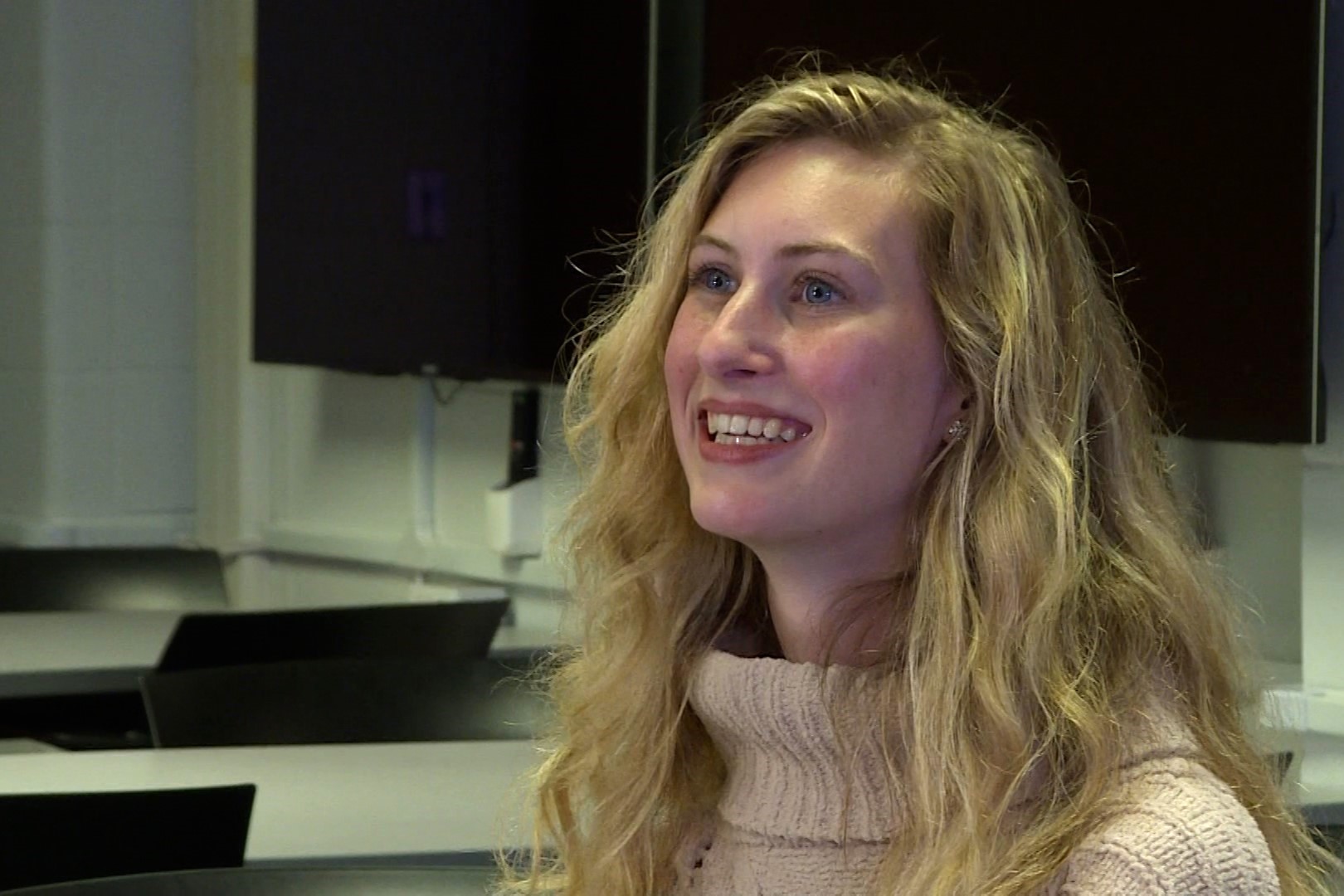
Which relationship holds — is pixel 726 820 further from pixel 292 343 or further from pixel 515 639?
pixel 292 343

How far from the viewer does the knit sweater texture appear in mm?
1357

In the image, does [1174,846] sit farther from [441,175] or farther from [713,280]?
[441,175]

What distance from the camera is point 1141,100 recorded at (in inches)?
123

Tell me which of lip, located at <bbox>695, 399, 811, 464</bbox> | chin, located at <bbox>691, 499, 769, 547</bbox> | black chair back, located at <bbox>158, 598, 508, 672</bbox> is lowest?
black chair back, located at <bbox>158, 598, 508, 672</bbox>

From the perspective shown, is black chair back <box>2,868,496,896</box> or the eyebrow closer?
the eyebrow

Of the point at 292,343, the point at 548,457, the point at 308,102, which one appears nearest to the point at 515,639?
the point at 548,457

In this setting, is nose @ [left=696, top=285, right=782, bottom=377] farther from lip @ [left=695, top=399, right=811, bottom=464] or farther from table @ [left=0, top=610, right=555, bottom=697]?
table @ [left=0, top=610, right=555, bottom=697]

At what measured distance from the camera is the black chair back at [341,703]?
3.20 meters

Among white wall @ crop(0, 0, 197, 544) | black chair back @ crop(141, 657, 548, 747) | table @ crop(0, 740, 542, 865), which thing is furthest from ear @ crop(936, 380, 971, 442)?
white wall @ crop(0, 0, 197, 544)

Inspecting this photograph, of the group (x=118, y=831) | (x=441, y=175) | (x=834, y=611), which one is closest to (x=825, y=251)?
(x=834, y=611)

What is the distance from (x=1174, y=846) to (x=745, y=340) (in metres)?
0.46

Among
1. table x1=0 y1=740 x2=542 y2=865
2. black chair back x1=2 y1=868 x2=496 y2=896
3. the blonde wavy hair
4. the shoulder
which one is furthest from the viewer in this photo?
table x1=0 y1=740 x2=542 y2=865

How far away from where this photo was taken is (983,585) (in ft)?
4.94

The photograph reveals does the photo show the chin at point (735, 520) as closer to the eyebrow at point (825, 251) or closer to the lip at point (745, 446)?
the lip at point (745, 446)
